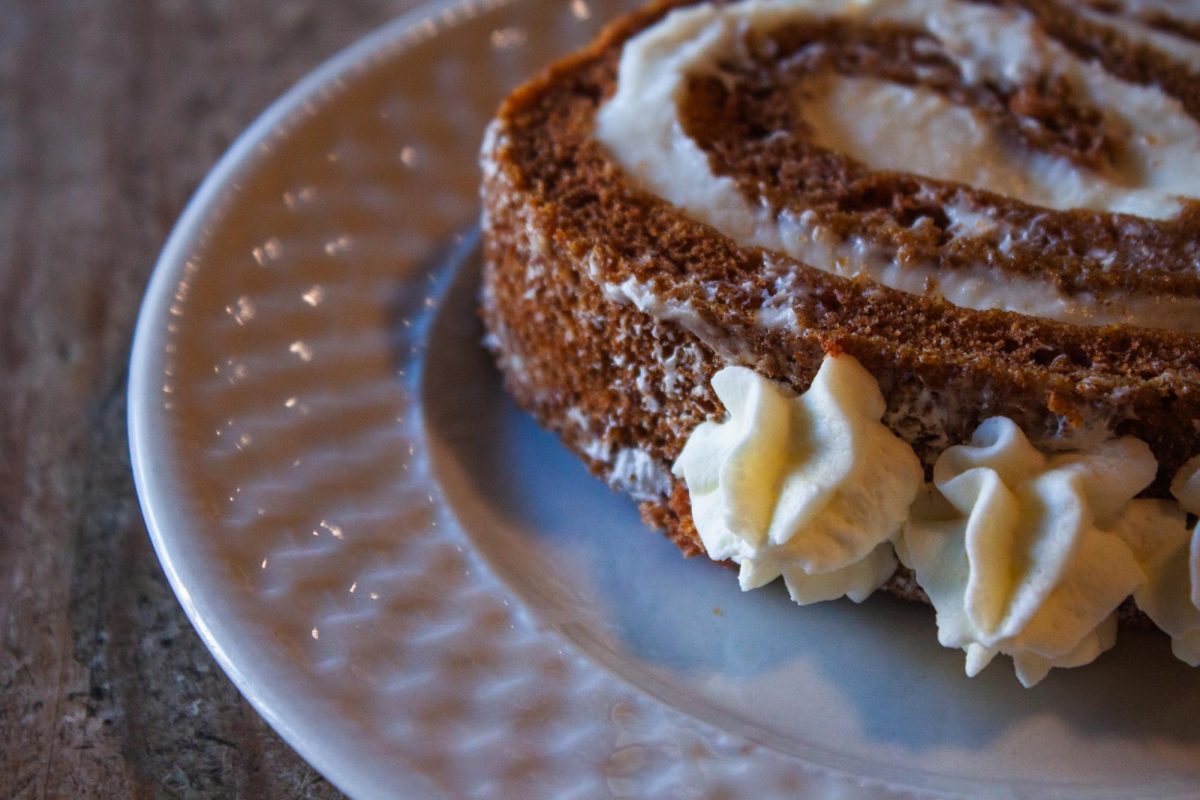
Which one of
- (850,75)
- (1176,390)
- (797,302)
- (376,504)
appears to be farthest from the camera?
(850,75)

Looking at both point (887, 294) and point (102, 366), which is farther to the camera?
point (102, 366)

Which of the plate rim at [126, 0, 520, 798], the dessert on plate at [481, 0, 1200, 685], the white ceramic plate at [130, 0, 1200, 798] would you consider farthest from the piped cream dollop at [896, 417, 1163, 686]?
the plate rim at [126, 0, 520, 798]

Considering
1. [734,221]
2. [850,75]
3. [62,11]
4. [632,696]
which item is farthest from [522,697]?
[62,11]

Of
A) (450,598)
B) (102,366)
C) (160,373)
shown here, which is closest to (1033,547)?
(450,598)

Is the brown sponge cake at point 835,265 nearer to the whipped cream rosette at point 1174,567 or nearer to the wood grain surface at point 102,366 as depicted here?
the whipped cream rosette at point 1174,567

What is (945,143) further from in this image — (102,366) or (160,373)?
(102,366)

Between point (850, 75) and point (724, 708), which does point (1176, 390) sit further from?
point (850, 75)
